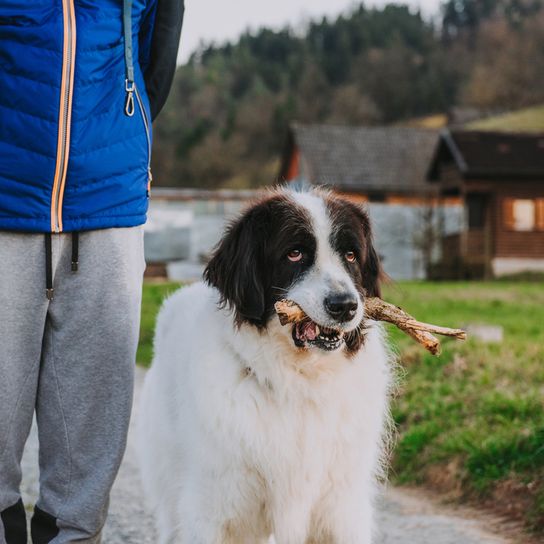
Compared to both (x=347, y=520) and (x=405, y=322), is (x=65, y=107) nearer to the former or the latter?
(x=405, y=322)

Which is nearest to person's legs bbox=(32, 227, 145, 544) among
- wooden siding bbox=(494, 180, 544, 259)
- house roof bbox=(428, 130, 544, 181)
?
house roof bbox=(428, 130, 544, 181)

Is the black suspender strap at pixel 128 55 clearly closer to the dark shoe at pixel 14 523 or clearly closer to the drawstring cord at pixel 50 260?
the drawstring cord at pixel 50 260

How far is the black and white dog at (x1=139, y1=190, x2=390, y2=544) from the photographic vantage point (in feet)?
9.20

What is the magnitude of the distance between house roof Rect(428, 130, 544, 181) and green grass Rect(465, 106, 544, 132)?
71.4ft

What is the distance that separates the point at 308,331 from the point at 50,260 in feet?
3.13

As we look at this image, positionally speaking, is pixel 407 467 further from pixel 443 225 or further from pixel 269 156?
pixel 269 156

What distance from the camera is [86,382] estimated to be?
2.94 meters

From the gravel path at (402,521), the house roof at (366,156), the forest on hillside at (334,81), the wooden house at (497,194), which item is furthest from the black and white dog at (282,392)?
the forest on hillside at (334,81)

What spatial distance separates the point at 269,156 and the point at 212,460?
67890 mm

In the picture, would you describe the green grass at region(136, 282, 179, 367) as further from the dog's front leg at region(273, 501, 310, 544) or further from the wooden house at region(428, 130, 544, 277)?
the wooden house at region(428, 130, 544, 277)

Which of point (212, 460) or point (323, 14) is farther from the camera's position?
point (323, 14)

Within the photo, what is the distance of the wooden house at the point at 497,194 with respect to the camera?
3134 cm

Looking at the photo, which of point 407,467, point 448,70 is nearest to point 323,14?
point 448,70

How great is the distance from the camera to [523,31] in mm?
93312
